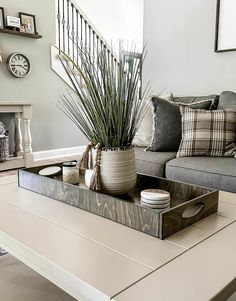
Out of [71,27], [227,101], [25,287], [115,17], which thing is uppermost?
[115,17]

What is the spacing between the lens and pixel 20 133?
394 centimetres

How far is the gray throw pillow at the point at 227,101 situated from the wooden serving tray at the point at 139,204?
123cm

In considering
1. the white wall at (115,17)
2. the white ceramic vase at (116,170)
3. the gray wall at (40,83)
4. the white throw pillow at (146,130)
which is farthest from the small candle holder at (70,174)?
the white wall at (115,17)

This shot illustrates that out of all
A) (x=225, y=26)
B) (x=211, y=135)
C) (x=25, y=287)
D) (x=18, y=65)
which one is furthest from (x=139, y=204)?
(x=18, y=65)

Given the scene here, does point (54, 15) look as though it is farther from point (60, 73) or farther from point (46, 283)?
point (46, 283)

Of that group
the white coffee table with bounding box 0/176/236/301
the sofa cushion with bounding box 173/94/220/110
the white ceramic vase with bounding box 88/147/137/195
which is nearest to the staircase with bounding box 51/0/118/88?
the sofa cushion with bounding box 173/94/220/110

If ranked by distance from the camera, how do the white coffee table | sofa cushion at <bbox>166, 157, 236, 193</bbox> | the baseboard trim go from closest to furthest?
1. the white coffee table
2. sofa cushion at <bbox>166, 157, 236, 193</bbox>
3. the baseboard trim

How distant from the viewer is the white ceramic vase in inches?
44.4

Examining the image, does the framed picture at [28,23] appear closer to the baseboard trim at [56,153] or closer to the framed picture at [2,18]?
the framed picture at [2,18]

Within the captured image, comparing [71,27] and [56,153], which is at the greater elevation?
[71,27]

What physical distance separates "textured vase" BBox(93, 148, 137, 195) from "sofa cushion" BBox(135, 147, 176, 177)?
0.94 metres

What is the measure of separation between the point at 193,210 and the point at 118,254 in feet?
1.20

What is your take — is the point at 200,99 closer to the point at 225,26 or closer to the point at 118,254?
the point at 225,26

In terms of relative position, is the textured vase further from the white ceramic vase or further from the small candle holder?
the small candle holder
